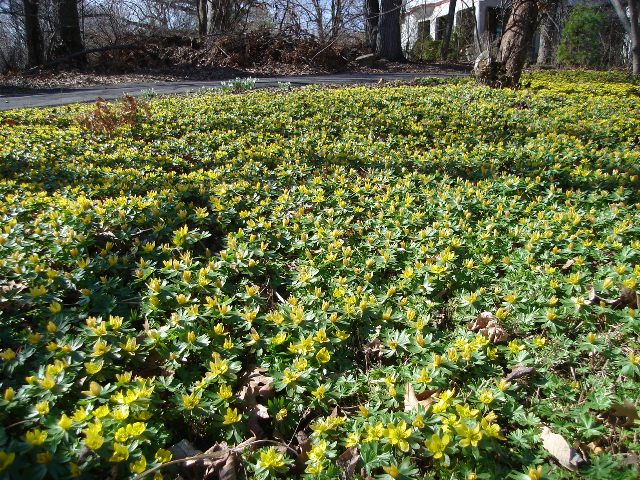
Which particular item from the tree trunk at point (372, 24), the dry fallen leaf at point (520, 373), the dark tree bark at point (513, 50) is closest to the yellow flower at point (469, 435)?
the dry fallen leaf at point (520, 373)

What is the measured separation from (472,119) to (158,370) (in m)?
5.63

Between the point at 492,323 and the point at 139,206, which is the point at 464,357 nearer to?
the point at 492,323

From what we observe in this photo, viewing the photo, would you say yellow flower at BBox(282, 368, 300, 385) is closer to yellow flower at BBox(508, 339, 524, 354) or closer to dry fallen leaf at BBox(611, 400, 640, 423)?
yellow flower at BBox(508, 339, 524, 354)

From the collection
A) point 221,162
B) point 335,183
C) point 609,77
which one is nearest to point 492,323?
point 335,183

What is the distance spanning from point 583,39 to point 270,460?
923 inches

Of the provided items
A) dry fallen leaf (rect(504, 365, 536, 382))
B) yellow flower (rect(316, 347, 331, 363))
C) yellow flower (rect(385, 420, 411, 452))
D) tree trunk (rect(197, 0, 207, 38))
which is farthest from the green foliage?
yellow flower (rect(385, 420, 411, 452))

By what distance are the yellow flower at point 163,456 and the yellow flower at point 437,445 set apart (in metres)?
1.00

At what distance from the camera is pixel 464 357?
207cm

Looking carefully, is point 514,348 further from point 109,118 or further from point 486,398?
point 109,118

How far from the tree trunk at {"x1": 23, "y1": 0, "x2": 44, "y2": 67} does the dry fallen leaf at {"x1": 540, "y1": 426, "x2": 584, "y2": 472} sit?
68.1 feet

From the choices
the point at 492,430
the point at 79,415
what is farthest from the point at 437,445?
the point at 79,415

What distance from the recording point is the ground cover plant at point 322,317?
5.63 ft

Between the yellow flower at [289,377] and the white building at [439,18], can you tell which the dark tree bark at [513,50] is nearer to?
the yellow flower at [289,377]

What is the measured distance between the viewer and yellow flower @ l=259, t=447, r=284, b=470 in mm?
1661
